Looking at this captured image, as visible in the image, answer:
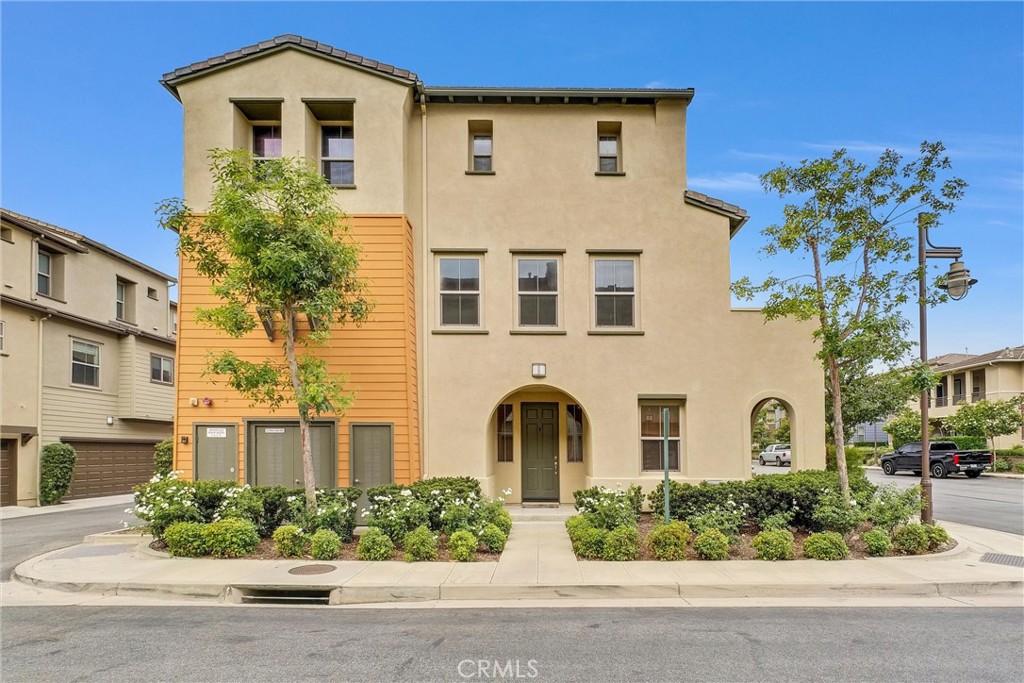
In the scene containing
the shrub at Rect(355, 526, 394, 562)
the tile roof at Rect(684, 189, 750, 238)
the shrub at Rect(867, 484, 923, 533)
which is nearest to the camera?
the shrub at Rect(355, 526, 394, 562)

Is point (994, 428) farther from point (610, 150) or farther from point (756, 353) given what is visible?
point (610, 150)

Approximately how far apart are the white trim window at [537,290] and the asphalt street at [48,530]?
977cm

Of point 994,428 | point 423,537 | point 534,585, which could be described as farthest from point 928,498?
point 994,428

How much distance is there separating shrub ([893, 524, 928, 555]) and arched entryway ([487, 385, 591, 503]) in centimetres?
620

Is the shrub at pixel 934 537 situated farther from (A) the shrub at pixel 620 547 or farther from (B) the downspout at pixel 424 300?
(B) the downspout at pixel 424 300

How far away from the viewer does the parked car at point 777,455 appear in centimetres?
3978

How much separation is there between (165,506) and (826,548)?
10495 mm

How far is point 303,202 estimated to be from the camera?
10.2 m

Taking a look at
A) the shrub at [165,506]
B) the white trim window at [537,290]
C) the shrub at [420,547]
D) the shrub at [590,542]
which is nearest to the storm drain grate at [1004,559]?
the shrub at [590,542]

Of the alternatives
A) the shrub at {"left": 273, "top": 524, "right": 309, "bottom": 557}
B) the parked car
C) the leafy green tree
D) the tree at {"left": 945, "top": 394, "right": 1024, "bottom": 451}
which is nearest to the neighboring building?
the shrub at {"left": 273, "top": 524, "right": 309, "bottom": 557}

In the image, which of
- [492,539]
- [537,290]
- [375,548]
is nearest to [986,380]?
[537,290]

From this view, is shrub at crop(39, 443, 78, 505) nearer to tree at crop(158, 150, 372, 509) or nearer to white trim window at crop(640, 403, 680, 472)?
tree at crop(158, 150, 372, 509)

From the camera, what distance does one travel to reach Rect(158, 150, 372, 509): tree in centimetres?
974

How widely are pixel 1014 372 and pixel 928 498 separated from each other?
3434 centimetres
